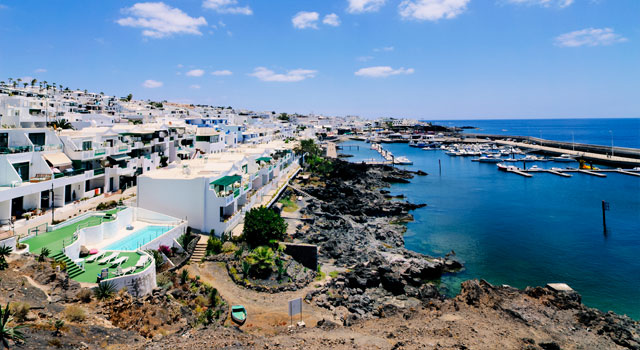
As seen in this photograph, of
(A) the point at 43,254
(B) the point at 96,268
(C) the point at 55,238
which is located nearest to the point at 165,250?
(B) the point at 96,268

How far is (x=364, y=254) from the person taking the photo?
30.2 m

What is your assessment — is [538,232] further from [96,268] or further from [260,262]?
[96,268]

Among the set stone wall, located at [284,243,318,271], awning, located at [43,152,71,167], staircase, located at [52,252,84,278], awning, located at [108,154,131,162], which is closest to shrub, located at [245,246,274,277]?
stone wall, located at [284,243,318,271]

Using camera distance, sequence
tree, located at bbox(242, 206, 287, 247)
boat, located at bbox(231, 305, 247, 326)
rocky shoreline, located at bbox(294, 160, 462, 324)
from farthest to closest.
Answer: tree, located at bbox(242, 206, 287, 247) → rocky shoreline, located at bbox(294, 160, 462, 324) → boat, located at bbox(231, 305, 247, 326)

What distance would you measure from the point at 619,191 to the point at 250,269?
6458 cm

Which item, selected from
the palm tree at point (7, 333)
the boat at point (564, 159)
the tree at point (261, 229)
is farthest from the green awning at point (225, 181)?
the boat at point (564, 159)

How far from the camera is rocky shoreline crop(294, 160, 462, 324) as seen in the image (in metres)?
22.8

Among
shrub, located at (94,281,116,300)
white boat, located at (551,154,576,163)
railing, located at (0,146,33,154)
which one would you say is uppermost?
railing, located at (0,146,33,154)

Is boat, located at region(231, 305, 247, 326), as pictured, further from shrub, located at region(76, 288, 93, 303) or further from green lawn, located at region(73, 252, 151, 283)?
shrub, located at region(76, 288, 93, 303)

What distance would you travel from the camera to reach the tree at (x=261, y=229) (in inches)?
1028

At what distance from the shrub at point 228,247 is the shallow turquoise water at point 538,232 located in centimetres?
1515

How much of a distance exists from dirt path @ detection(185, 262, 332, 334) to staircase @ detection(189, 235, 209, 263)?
90 centimetres

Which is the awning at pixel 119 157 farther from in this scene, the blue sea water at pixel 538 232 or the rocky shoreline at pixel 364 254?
the blue sea water at pixel 538 232

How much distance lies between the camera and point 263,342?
14242 millimetres
